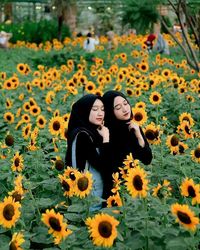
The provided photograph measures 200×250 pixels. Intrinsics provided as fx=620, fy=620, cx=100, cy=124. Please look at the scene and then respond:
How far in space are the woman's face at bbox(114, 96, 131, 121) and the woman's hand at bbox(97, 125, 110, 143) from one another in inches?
4.8

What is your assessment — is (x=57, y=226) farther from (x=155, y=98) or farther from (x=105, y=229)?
(x=155, y=98)

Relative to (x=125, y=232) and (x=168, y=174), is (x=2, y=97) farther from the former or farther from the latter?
(x=125, y=232)

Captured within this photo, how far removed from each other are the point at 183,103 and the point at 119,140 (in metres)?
3.39

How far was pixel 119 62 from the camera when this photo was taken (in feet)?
44.0

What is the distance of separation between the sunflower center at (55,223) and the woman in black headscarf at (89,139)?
3.26 feet

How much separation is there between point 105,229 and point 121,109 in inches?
57.5

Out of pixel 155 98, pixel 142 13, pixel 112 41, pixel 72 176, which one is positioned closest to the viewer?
pixel 72 176

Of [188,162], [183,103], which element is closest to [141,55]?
[183,103]

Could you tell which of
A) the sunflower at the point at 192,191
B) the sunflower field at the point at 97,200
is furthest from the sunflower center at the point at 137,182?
the sunflower at the point at 192,191

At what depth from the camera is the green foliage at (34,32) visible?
20734 millimetres

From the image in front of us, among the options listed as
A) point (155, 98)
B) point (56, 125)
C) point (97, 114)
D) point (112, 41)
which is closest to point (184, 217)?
point (97, 114)

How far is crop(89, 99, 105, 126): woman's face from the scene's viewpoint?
375 cm

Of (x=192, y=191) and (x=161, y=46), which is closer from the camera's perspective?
(x=192, y=191)

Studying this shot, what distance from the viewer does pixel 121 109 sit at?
12.7 ft
